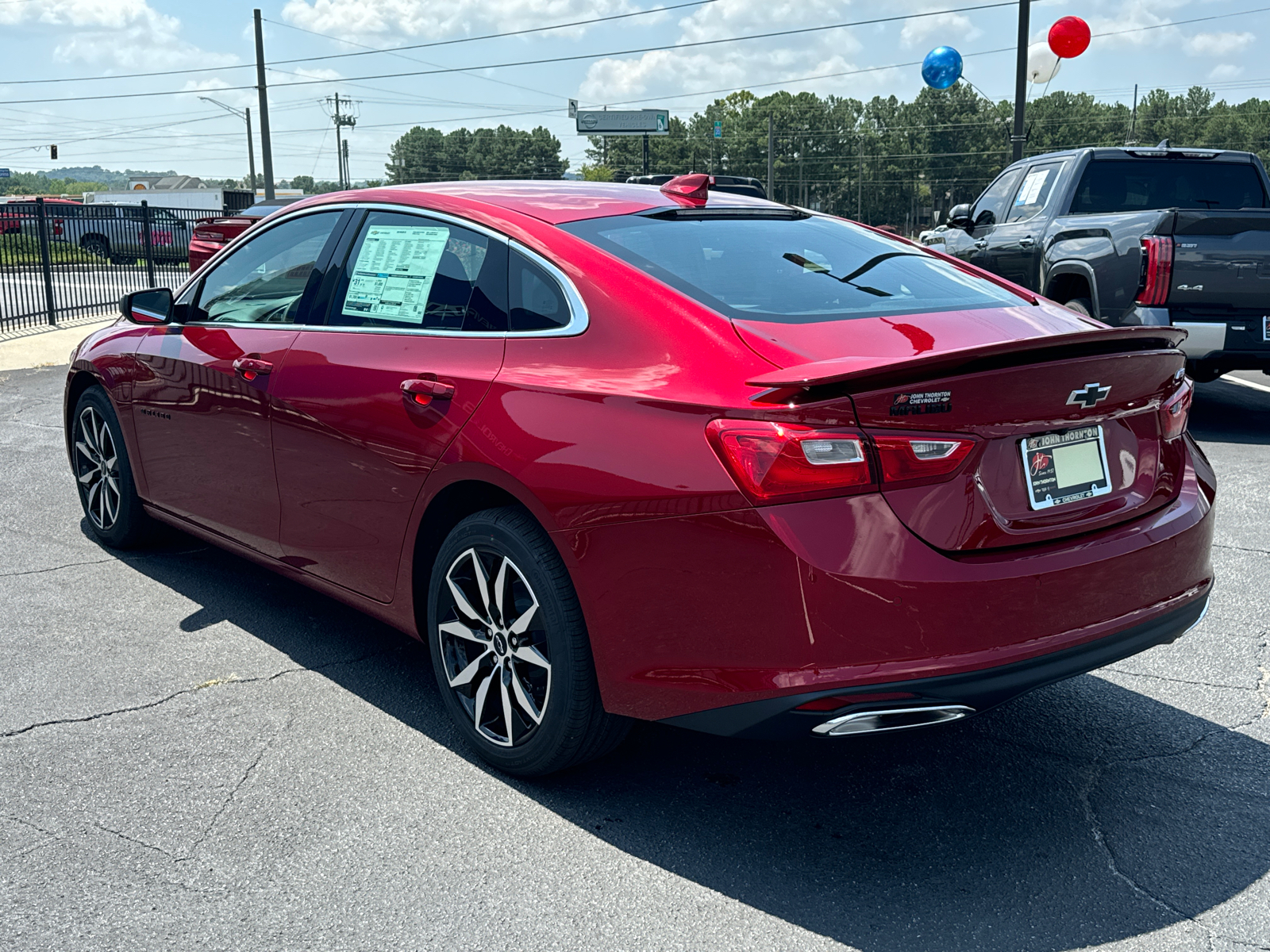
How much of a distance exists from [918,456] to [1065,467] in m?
0.47

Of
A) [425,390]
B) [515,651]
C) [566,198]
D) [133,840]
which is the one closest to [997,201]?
[566,198]

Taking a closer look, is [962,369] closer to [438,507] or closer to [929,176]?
[438,507]

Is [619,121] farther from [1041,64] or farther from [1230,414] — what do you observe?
[1230,414]

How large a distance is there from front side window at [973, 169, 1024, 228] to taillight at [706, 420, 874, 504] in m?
8.60

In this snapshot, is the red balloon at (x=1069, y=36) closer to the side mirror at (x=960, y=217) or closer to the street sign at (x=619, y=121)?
the side mirror at (x=960, y=217)

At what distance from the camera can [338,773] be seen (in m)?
3.24

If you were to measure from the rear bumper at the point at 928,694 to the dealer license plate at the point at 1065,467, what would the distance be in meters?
0.35

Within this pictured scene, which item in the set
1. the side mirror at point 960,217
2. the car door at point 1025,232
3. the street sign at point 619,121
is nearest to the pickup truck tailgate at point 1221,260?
the car door at point 1025,232

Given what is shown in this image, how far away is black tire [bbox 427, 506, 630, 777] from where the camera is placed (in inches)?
115

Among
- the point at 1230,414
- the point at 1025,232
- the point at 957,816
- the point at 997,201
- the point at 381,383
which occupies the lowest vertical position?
the point at 957,816

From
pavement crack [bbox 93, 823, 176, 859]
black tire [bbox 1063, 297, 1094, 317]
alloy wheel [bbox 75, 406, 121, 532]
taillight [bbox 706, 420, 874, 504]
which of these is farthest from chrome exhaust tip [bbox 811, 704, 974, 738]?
black tire [bbox 1063, 297, 1094, 317]

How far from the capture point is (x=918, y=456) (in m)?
2.49

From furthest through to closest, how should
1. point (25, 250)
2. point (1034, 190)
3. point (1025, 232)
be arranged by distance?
point (25, 250) → point (1034, 190) → point (1025, 232)

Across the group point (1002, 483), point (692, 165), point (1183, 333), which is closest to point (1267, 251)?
point (1183, 333)
